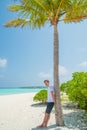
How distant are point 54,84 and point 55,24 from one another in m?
2.59

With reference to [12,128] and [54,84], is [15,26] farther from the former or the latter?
[12,128]

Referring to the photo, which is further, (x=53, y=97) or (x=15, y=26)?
(x=15, y=26)

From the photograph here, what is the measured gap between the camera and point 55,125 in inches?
473

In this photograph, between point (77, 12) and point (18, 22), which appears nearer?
point (77, 12)

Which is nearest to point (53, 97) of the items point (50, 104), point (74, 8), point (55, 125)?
point (50, 104)

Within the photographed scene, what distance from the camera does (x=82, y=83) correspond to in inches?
512

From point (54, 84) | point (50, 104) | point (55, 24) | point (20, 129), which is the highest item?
point (55, 24)

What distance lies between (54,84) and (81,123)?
2739 millimetres

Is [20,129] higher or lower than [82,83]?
lower

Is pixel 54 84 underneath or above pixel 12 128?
above

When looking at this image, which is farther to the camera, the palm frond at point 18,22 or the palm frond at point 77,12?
the palm frond at point 18,22

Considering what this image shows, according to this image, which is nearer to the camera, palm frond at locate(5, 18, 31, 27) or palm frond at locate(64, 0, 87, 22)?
palm frond at locate(64, 0, 87, 22)

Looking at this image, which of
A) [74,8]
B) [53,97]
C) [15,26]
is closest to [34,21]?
[15,26]

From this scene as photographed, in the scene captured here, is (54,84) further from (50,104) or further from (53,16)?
(53,16)
